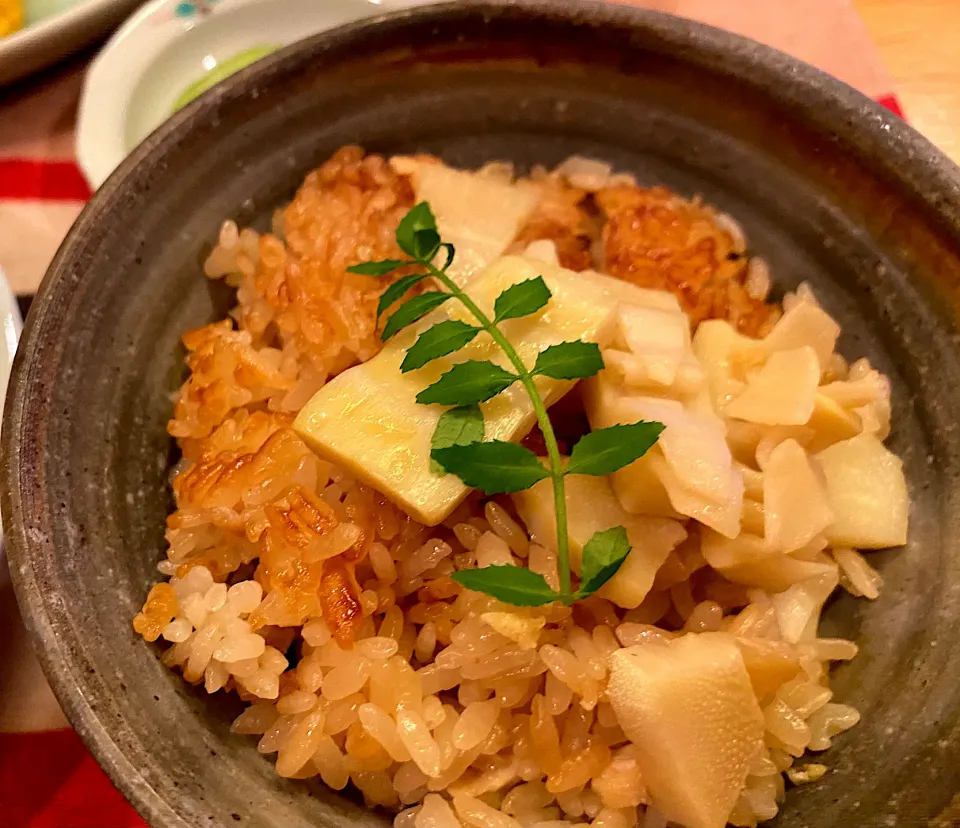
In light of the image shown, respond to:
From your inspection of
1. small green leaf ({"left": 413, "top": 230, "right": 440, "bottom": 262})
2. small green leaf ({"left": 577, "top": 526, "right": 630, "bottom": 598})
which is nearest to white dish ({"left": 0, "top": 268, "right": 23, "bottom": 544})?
small green leaf ({"left": 413, "top": 230, "right": 440, "bottom": 262})

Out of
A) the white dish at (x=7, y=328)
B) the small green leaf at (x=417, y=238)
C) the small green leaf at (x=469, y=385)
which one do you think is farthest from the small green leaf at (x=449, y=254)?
the white dish at (x=7, y=328)

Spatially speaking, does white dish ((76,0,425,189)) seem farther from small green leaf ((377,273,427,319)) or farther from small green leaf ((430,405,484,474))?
small green leaf ((430,405,484,474))

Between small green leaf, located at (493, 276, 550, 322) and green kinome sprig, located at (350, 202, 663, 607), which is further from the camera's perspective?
small green leaf, located at (493, 276, 550, 322)

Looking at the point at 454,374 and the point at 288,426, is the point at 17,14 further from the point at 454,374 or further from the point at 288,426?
the point at 454,374

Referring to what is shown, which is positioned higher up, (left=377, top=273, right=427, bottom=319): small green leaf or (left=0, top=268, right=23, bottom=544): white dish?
(left=377, top=273, right=427, bottom=319): small green leaf

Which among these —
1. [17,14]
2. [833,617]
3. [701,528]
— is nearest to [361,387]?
[701,528]

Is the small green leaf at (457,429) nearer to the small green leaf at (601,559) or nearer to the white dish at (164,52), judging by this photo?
the small green leaf at (601,559)

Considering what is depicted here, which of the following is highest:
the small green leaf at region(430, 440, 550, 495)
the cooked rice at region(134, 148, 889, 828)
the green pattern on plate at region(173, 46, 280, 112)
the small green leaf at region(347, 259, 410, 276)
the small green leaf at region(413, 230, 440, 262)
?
the small green leaf at region(413, 230, 440, 262)

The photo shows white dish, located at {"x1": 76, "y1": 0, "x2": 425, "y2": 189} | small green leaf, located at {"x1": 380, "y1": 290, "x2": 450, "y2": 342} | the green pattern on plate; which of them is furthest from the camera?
the green pattern on plate
